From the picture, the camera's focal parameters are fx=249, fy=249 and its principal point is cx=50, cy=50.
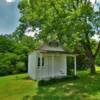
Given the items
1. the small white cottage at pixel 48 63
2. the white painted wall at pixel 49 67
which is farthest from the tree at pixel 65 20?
the white painted wall at pixel 49 67

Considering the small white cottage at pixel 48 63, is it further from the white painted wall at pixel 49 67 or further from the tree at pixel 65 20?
the tree at pixel 65 20

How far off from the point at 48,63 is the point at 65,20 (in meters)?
5.37

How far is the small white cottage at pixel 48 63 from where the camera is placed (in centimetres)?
2761

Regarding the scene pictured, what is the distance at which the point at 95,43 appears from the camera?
37.5 meters

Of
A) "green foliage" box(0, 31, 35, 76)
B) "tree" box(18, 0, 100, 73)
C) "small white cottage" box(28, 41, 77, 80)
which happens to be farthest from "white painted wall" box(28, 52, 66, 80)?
"green foliage" box(0, 31, 35, 76)

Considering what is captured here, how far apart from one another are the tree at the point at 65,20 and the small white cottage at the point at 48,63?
180 cm

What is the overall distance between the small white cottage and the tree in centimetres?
180

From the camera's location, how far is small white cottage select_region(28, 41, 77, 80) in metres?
27.6

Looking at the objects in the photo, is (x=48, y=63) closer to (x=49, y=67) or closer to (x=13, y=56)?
(x=49, y=67)

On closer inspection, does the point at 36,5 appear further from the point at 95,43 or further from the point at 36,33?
the point at 95,43

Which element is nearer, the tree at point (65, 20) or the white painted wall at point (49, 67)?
the tree at point (65, 20)

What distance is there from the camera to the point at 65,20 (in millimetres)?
27844

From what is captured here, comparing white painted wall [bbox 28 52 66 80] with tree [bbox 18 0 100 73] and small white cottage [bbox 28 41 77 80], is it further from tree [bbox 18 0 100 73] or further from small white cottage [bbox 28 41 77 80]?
tree [bbox 18 0 100 73]

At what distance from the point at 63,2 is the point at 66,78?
33.8ft
